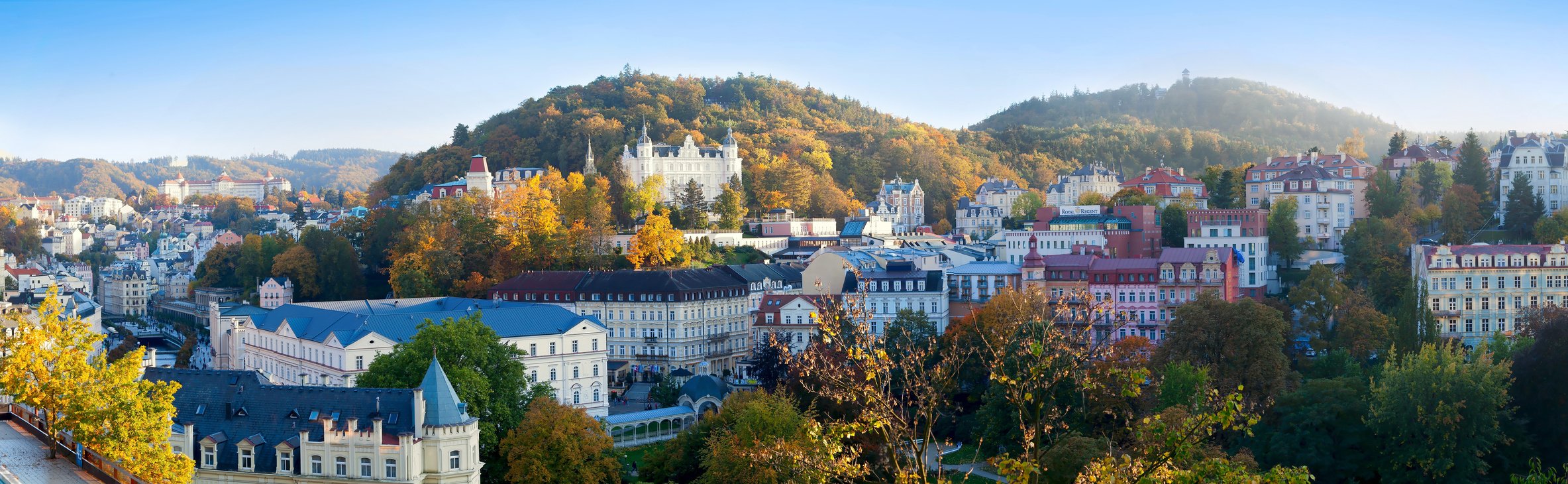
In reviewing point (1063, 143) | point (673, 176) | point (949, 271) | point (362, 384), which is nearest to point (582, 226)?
point (673, 176)

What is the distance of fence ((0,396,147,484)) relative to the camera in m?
23.8

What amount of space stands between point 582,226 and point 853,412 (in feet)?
127

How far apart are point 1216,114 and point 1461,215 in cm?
10863

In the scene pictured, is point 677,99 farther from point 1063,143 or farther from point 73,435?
point 73,435

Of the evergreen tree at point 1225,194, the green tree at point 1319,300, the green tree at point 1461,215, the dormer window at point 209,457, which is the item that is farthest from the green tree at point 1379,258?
the dormer window at point 209,457

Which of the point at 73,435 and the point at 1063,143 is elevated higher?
the point at 1063,143

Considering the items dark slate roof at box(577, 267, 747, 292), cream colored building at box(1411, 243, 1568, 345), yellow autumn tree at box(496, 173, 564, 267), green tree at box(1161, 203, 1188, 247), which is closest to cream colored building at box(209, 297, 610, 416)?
dark slate roof at box(577, 267, 747, 292)

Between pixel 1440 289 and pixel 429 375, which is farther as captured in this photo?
pixel 1440 289

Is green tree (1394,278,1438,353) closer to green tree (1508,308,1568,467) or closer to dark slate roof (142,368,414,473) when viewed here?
green tree (1508,308,1568,467)

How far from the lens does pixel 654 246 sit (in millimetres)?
77375

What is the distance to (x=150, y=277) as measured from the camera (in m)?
125

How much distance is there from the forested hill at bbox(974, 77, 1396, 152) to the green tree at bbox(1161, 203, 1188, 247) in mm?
67367

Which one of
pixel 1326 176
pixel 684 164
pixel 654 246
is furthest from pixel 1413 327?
pixel 684 164

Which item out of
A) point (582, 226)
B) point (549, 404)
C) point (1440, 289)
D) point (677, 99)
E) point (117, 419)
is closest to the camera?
point (117, 419)
